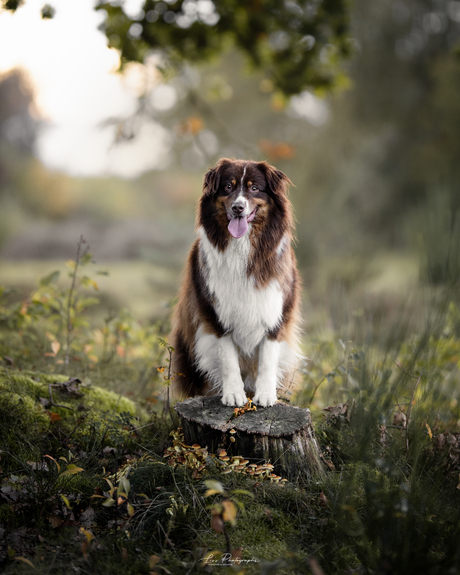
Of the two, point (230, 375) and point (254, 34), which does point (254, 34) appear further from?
point (230, 375)

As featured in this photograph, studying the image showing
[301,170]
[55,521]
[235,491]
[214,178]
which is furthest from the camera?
[301,170]

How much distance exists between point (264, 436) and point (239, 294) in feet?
3.06

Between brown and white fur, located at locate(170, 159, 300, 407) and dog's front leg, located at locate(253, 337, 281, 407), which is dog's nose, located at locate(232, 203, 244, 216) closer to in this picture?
brown and white fur, located at locate(170, 159, 300, 407)

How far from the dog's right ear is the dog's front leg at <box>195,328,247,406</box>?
98 centimetres

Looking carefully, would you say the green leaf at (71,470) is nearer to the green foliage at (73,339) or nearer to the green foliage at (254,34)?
the green foliage at (73,339)

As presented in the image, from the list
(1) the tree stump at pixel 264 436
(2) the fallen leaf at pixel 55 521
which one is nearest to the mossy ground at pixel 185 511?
(2) the fallen leaf at pixel 55 521

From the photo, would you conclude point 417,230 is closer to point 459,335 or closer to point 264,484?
point 459,335

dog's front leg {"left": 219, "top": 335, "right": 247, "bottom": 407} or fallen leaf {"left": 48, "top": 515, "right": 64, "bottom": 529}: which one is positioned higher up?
dog's front leg {"left": 219, "top": 335, "right": 247, "bottom": 407}

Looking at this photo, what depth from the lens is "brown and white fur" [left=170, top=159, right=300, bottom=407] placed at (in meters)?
2.91

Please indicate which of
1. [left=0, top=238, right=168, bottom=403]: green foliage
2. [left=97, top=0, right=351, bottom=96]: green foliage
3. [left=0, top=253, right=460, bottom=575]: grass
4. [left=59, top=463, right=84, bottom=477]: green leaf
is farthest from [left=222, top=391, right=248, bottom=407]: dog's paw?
[left=97, top=0, right=351, bottom=96]: green foliage

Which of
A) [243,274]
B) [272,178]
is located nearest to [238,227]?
[243,274]

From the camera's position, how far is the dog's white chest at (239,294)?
2.96 metres

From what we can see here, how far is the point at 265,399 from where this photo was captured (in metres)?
2.87

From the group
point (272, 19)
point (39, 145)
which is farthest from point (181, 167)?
point (272, 19)
